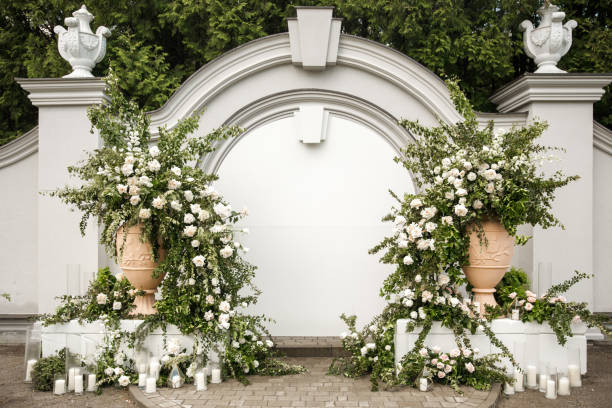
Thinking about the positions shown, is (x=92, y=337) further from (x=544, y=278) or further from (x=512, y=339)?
(x=544, y=278)

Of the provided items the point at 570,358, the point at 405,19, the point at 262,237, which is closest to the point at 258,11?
the point at 405,19

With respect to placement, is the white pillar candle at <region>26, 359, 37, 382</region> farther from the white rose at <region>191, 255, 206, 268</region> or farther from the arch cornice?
the arch cornice

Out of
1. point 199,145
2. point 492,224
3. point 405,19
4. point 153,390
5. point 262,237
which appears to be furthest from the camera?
point 405,19

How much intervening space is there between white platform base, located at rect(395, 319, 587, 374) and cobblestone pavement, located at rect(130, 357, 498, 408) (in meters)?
0.43

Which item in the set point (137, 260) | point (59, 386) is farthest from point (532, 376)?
point (59, 386)

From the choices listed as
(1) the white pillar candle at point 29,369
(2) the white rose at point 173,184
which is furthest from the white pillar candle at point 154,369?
(2) the white rose at point 173,184

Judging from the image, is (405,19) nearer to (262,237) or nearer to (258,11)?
(258,11)

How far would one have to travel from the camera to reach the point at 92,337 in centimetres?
518

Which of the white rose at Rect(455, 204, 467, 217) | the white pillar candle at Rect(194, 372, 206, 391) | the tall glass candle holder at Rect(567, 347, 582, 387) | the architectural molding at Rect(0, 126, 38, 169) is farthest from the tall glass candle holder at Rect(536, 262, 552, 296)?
the architectural molding at Rect(0, 126, 38, 169)

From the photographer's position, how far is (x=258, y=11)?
29.8 ft

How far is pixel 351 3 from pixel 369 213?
4.12 meters

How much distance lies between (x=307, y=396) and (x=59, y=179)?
412cm

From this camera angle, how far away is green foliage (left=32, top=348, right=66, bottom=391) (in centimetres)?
495

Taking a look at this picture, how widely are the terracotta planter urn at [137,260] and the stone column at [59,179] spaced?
52.4 inches
